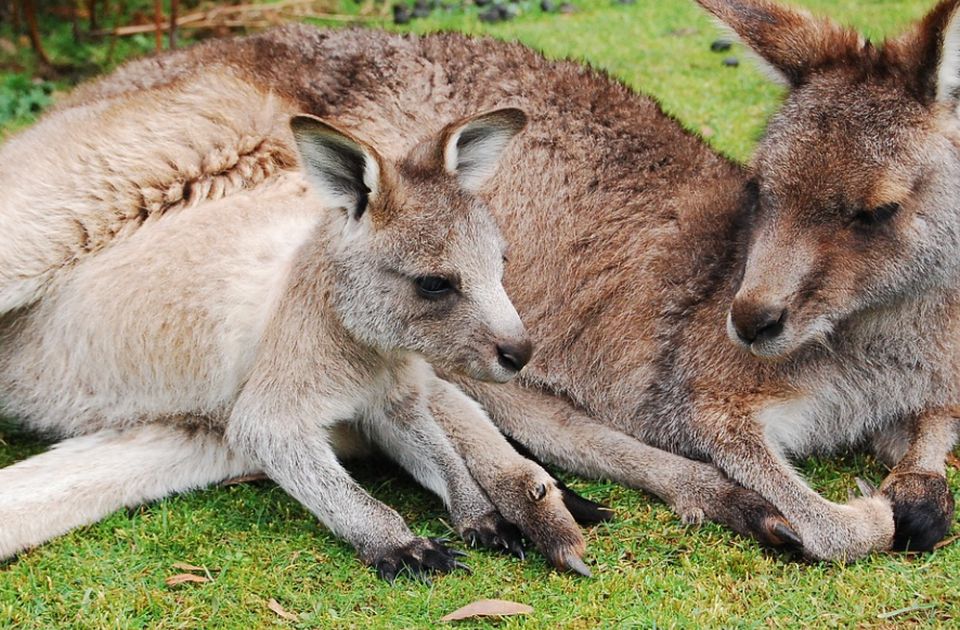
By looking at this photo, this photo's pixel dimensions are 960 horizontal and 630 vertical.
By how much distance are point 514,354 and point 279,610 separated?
110 cm

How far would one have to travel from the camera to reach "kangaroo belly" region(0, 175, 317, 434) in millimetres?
4434

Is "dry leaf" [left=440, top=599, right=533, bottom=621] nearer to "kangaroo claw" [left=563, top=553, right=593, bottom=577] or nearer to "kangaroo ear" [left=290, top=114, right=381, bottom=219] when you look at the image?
"kangaroo claw" [left=563, top=553, right=593, bottom=577]

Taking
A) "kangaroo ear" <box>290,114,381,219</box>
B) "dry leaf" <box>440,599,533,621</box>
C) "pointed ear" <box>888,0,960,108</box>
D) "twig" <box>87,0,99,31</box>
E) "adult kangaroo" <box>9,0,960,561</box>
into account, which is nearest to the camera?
"dry leaf" <box>440,599,533,621</box>

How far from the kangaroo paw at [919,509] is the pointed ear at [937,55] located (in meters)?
1.33

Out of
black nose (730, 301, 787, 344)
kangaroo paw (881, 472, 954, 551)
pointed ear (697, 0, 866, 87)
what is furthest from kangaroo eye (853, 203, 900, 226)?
kangaroo paw (881, 472, 954, 551)

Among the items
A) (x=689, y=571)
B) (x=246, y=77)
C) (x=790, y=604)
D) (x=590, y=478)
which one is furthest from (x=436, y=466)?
(x=246, y=77)

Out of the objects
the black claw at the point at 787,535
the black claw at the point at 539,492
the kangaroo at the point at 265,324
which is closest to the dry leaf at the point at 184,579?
the kangaroo at the point at 265,324

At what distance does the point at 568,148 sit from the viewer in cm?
495

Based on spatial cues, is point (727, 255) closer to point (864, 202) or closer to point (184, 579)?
point (864, 202)

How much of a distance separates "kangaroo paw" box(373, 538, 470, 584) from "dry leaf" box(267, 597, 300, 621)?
31 centimetres

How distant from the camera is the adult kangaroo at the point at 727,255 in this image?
12.8 feet

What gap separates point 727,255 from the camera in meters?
4.55

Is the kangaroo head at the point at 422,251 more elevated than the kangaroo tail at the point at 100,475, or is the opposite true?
the kangaroo head at the point at 422,251

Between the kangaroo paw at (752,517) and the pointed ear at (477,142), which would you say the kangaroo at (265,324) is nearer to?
the pointed ear at (477,142)
